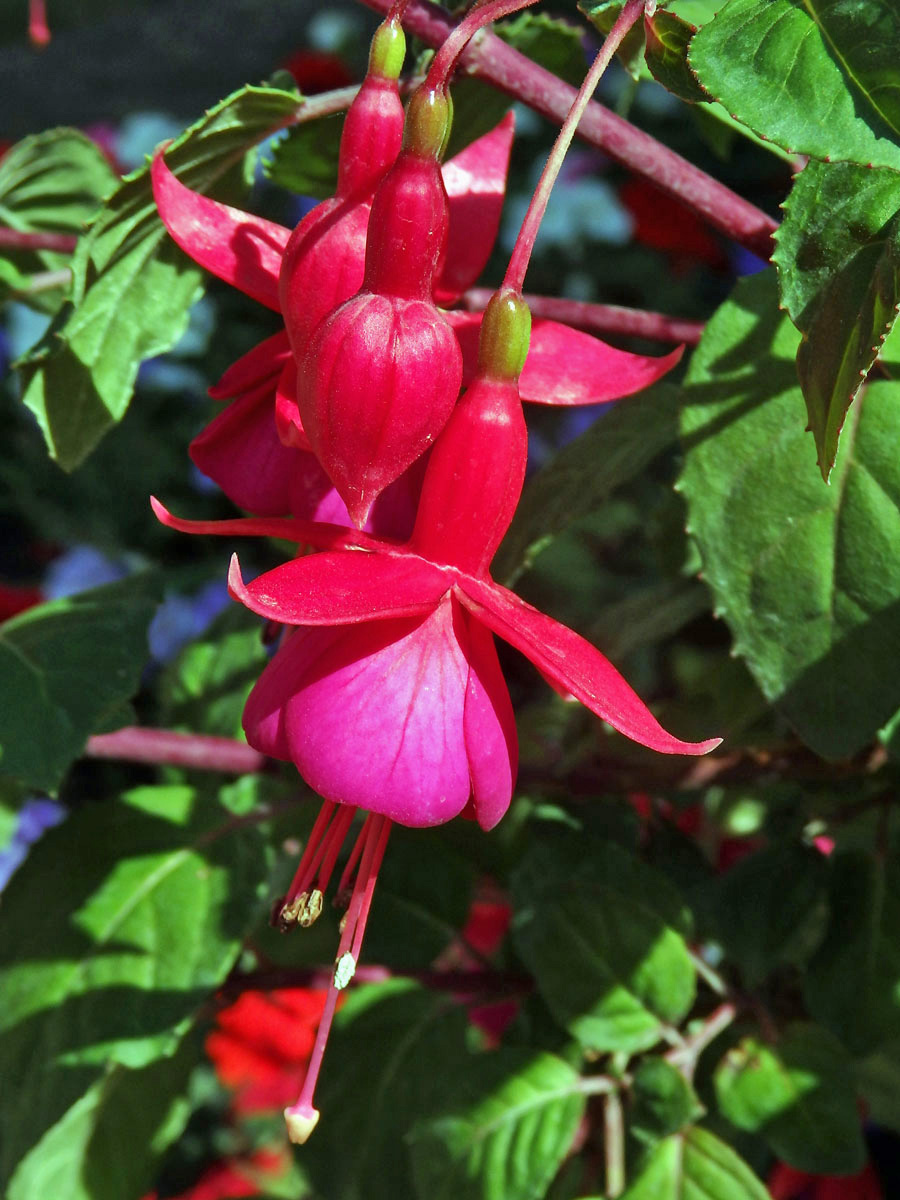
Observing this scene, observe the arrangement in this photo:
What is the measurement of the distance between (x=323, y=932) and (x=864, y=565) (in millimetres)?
420

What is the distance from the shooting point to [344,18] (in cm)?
205

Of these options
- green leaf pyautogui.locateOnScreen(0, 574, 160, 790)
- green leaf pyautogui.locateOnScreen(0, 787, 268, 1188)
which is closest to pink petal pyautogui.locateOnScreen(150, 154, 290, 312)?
green leaf pyautogui.locateOnScreen(0, 574, 160, 790)

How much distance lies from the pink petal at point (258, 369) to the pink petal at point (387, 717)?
10cm

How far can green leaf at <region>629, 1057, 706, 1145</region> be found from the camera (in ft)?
1.87

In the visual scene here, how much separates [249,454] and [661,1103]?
1.16ft

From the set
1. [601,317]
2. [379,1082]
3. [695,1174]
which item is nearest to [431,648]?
[601,317]

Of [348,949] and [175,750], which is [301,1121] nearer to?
[348,949]

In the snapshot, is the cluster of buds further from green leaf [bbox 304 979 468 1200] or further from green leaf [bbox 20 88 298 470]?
green leaf [bbox 304 979 468 1200]

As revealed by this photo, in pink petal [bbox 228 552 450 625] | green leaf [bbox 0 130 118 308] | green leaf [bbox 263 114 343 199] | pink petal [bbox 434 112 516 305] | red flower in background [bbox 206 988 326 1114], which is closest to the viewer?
pink petal [bbox 228 552 450 625]

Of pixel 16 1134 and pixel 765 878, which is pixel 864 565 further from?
pixel 16 1134

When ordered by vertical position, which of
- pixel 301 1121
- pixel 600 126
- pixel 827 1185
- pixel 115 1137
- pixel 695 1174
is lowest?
pixel 115 1137

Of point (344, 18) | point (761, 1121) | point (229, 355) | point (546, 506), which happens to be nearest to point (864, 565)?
point (546, 506)

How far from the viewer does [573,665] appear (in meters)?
0.34

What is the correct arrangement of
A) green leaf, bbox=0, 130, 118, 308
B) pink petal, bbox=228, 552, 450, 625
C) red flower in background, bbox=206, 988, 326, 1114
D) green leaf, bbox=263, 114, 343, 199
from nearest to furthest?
pink petal, bbox=228, 552, 450, 625 < green leaf, bbox=263, 114, 343, 199 < green leaf, bbox=0, 130, 118, 308 < red flower in background, bbox=206, 988, 326, 1114
